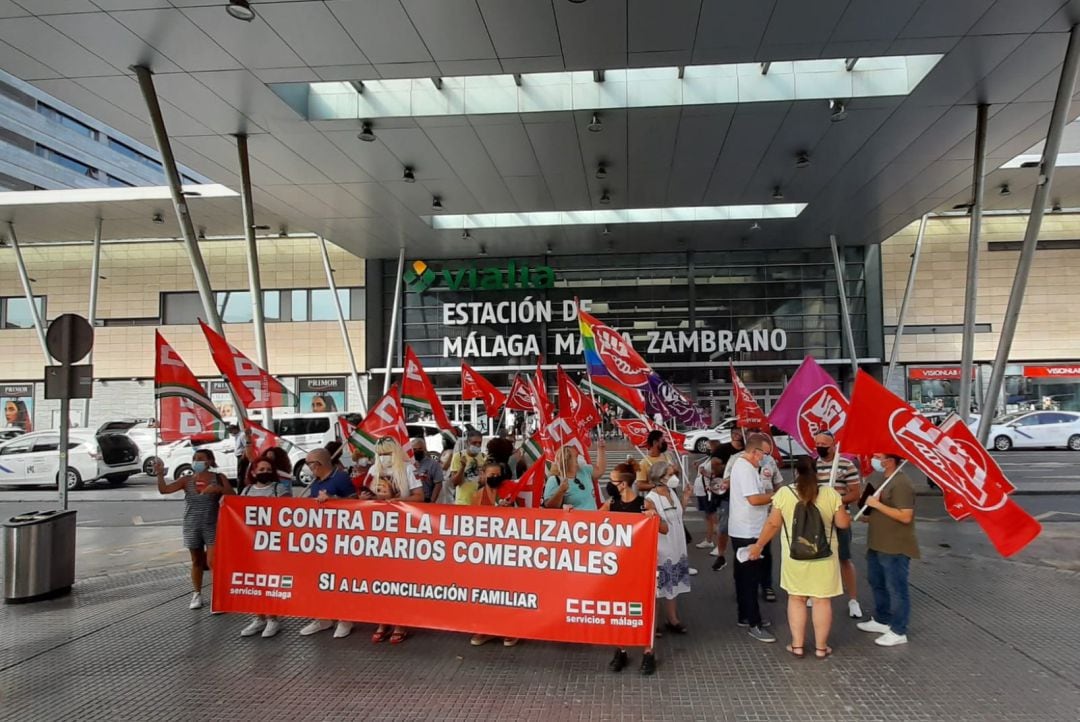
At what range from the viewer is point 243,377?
336 inches

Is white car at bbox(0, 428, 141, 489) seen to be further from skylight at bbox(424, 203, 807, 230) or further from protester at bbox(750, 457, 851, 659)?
protester at bbox(750, 457, 851, 659)

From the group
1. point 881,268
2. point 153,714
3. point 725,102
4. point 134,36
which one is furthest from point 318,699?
point 881,268

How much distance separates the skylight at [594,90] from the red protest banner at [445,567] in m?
9.45

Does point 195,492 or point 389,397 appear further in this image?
point 389,397

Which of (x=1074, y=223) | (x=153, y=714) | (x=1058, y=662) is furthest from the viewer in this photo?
(x=1074, y=223)

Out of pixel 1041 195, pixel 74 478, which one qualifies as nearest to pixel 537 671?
pixel 1041 195

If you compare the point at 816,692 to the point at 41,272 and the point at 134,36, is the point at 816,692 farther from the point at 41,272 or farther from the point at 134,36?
the point at 41,272

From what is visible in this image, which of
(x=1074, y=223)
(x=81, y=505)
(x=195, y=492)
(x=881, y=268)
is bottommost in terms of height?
(x=81, y=505)

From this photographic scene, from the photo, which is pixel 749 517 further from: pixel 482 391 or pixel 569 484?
pixel 482 391

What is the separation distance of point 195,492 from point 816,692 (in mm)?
6202

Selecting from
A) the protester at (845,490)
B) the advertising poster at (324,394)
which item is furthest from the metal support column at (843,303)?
the advertising poster at (324,394)

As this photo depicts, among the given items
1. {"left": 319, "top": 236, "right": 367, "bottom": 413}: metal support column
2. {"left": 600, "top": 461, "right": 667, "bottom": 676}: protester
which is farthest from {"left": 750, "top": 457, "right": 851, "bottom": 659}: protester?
{"left": 319, "top": 236, "right": 367, "bottom": 413}: metal support column

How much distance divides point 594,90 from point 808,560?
34.5ft

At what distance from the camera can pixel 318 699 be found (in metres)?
5.01
